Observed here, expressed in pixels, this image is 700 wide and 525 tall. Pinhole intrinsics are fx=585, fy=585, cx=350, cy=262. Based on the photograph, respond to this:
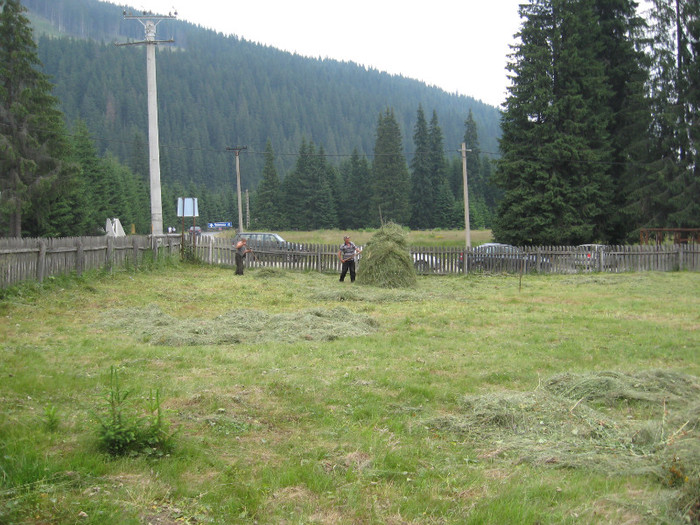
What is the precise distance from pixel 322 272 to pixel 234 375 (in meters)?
18.0

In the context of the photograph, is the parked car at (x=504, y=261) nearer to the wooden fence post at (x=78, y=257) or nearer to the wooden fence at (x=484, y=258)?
the wooden fence at (x=484, y=258)

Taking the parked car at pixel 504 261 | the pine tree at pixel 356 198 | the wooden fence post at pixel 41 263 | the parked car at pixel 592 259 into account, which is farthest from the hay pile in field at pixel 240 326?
the pine tree at pixel 356 198

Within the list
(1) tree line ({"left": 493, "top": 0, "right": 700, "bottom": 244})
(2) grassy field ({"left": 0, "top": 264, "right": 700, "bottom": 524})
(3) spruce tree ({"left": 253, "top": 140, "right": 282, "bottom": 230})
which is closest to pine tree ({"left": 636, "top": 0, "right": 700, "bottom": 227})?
(1) tree line ({"left": 493, "top": 0, "right": 700, "bottom": 244})

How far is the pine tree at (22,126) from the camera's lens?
3456 cm

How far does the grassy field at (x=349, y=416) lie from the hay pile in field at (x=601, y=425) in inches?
0.9

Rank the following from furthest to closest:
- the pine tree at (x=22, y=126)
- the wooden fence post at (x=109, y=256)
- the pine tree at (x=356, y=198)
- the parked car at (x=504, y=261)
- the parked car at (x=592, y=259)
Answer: the pine tree at (x=356, y=198) → the pine tree at (x=22, y=126) → the parked car at (x=592, y=259) → the parked car at (x=504, y=261) → the wooden fence post at (x=109, y=256)

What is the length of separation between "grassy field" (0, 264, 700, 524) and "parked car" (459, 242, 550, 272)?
13.0 m

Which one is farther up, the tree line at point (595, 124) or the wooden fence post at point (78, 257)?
the tree line at point (595, 124)

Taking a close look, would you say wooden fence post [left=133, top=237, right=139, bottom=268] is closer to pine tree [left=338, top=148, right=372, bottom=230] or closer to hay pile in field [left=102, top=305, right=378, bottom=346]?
hay pile in field [left=102, top=305, right=378, bottom=346]

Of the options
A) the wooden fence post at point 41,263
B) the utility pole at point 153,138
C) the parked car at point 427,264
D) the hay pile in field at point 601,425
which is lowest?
the hay pile in field at point 601,425

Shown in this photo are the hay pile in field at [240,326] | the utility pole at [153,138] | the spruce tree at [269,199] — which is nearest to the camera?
the hay pile in field at [240,326]

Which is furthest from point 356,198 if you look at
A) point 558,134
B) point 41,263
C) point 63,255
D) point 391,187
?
point 41,263

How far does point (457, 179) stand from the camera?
9650cm

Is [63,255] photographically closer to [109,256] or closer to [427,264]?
[109,256]
